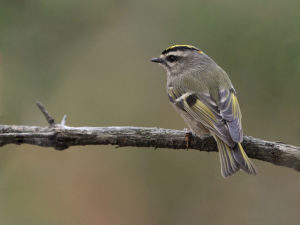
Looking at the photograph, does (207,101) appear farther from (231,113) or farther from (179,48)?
(179,48)

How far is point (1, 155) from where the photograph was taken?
17.2 ft

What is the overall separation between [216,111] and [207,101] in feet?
0.61

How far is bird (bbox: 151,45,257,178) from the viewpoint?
12.9ft

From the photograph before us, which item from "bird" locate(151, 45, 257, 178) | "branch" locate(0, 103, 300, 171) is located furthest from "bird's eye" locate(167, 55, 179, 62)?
"branch" locate(0, 103, 300, 171)

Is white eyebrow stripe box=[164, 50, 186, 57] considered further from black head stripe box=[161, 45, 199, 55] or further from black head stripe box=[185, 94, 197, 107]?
black head stripe box=[185, 94, 197, 107]

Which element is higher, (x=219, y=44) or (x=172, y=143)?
(x=219, y=44)

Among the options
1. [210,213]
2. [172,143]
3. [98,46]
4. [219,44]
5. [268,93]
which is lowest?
[210,213]

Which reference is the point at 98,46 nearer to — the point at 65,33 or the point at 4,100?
the point at 65,33

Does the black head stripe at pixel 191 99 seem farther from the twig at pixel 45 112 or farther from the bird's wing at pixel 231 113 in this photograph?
the twig at pixel 45 112

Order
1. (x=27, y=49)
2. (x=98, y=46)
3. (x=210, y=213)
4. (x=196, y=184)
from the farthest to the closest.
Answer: (x=98, y=46) → (x=27, y=49) → (x=196, y=184) → (x=210, y=213)

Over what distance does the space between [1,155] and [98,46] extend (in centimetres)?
195

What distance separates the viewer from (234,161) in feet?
12.8

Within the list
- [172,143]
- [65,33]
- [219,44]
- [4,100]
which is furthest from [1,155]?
[219,44]

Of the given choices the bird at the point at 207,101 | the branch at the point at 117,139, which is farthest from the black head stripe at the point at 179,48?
the branch at the point at 117,139
